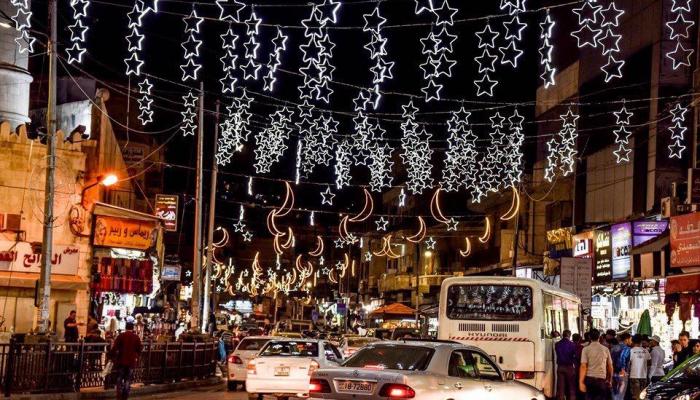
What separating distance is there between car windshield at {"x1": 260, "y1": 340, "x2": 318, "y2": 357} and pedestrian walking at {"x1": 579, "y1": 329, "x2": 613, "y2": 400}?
6272 mm

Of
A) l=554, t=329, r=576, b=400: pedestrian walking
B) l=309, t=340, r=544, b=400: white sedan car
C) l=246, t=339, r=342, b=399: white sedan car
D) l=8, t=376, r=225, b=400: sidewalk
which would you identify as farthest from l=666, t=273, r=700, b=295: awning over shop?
l=8, t=376, r=225, b=400: sidewalk

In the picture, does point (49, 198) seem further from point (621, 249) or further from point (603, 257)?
point (603, 257)

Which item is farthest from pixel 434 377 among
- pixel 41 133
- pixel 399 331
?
pixel 399 331

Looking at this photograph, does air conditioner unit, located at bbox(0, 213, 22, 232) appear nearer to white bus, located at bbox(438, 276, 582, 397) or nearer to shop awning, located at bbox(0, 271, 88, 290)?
shop awning, located at bbox(0, 271, 88, 290)

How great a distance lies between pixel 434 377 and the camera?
13.4 m

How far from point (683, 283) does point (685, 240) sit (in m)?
1.48

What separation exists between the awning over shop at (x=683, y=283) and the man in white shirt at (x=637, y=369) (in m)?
5.22

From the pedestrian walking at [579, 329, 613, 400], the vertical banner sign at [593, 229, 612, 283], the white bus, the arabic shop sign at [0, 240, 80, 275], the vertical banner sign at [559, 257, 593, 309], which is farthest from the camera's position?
the vertical banner sign at [593, 229, 612, 283]

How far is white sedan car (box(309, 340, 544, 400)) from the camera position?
1288 cm

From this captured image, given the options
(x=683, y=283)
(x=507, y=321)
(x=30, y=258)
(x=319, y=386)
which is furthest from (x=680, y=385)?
(x=30, y=258)

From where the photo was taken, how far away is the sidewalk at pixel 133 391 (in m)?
20.7

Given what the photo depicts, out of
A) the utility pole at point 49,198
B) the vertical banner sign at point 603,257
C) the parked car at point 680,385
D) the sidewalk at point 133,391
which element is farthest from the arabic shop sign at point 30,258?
the vertical banner sign at point 603,257

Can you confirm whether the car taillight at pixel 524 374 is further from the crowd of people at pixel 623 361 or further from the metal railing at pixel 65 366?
the metal railing at pixel 65 366

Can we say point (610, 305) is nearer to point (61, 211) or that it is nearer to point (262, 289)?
point (61, 211)
